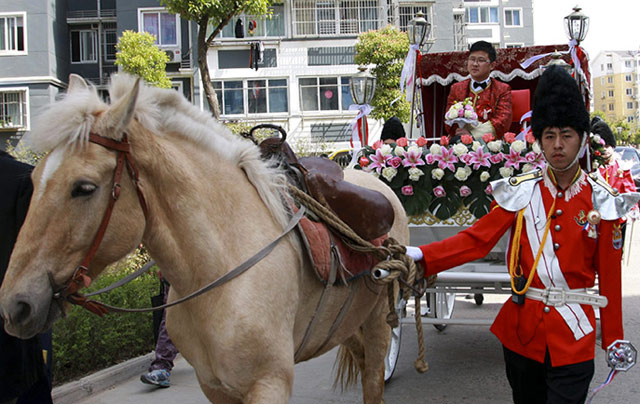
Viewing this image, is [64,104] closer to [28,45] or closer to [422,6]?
[28,45]

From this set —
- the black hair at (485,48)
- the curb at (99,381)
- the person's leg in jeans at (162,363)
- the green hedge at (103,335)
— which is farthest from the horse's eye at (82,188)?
the black hair at (485,48)

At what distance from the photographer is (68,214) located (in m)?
2.26

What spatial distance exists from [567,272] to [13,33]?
106 feet

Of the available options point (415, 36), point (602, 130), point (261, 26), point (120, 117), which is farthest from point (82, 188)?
point (261, 26)

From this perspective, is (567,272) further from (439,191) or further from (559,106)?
(439,191)

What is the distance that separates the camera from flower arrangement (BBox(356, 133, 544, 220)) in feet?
16.7

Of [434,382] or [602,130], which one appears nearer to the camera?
[434,382]

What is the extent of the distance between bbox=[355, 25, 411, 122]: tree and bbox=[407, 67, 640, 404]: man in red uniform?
74.0ft

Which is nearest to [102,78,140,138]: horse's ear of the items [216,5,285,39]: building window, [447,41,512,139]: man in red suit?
[447,41,512,139]: man in red suit

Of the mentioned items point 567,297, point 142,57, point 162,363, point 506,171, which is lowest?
point 162,363

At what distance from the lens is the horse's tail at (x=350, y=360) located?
4.35 metres

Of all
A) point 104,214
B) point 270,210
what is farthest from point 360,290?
point 104,214

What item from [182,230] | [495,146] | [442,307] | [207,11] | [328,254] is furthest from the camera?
[207,11]

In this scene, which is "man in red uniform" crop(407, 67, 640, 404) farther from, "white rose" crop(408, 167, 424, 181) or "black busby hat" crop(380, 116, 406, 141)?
"black busby hat" crop(380, 116, 406, 141)
